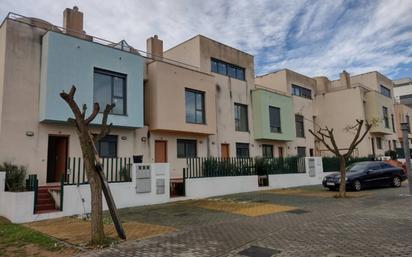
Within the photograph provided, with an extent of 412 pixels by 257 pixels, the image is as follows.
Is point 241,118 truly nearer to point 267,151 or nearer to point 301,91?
point 267,151

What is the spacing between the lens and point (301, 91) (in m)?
33.1

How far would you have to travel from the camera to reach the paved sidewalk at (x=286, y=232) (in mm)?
6613

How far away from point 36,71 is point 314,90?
27659mm

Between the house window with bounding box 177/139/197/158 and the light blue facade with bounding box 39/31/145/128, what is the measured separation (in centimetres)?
383

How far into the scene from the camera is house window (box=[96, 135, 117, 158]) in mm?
16464

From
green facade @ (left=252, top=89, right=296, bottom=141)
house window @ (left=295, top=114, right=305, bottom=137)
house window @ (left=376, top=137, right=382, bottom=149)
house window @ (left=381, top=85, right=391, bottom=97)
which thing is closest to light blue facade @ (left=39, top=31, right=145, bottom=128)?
green facade @ (left=252, top=89, right=296, bottom=141)

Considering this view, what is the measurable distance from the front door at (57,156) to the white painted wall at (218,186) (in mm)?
5813

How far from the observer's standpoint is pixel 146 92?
62.3 feet

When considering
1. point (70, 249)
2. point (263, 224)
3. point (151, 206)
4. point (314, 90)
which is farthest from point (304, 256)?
point (314, 90)

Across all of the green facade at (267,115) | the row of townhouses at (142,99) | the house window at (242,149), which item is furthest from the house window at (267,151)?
the house window at (242,149)

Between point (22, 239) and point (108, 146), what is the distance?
29.2 ft

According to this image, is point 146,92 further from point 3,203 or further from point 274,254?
point 274,254

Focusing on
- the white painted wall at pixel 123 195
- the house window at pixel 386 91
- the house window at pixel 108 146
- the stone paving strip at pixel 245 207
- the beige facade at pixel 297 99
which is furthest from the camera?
the house window at pixel 386 91

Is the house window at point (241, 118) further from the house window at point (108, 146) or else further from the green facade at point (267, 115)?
the house window at point (108, 146)
